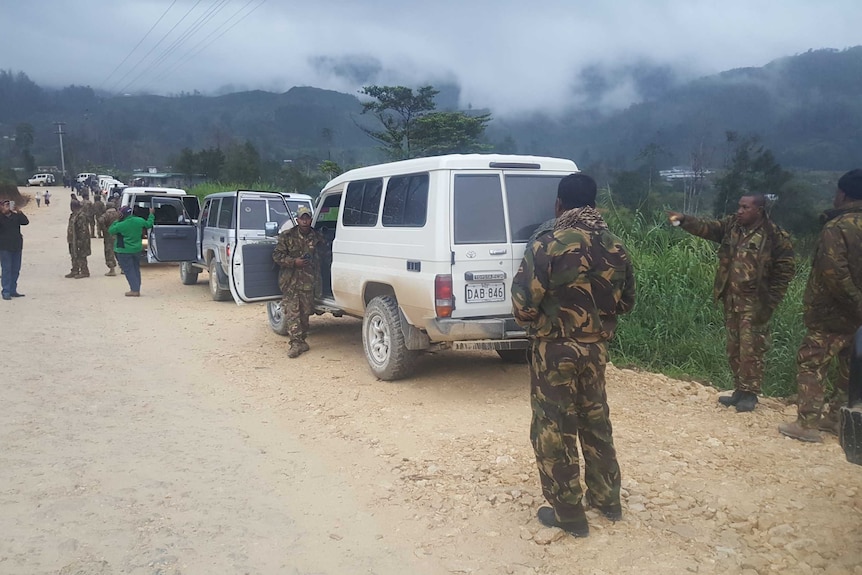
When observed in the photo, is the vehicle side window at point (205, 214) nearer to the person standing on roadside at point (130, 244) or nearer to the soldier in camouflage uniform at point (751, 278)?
the person standing on roadside at point (130, 244)

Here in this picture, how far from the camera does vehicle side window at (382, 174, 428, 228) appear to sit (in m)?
5.38

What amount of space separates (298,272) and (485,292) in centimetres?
285

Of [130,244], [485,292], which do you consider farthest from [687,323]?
[130,244]

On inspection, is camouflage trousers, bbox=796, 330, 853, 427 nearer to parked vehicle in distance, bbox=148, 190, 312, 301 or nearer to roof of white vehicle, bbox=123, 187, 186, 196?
parked vehicle in distance, bbox=148, 190, 312, 301

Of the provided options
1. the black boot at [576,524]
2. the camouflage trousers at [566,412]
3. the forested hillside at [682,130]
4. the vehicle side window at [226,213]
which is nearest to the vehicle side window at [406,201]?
the camouflage trousers at [566,412]

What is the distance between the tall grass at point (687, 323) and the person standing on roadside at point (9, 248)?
10.3 meters

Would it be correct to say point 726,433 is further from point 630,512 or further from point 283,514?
point 283,514

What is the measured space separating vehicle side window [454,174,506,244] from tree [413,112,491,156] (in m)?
21.4

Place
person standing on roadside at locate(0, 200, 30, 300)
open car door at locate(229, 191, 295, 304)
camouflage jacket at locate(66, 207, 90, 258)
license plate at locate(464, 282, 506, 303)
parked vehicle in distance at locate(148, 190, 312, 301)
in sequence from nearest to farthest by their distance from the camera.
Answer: license plate at locate(464, 282, 506, 303) < open car door at locate(229, 191, 295, 304) < parked vehicle in distance at locate(148, 190, 312, 301) < person standing on roadside at locate(0, 200, 30, 300) < camouflage jacket at locate(66, 207, 90, 258)

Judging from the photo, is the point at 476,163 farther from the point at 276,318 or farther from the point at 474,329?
the point at 276,318

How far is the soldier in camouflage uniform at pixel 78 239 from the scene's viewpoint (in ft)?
44.2

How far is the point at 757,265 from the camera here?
4.86m

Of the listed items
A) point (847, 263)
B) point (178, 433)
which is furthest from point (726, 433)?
point (178, 433)

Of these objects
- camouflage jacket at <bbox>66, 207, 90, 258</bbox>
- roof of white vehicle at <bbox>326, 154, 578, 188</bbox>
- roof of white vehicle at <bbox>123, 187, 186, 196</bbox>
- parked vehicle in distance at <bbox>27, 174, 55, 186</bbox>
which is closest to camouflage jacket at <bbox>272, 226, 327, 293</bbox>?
roof of white vehicle at <bbox>326, 154, 578, 188</bbox>
